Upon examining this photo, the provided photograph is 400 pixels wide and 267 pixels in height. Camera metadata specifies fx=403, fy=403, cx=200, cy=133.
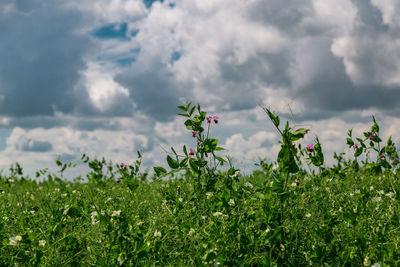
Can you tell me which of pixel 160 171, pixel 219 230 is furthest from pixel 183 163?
pixel 219 230

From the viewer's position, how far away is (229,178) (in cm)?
401

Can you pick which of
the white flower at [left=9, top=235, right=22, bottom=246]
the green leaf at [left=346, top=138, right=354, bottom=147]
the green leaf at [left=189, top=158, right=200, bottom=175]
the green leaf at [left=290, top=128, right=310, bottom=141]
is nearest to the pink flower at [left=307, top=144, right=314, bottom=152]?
the green leaf at [left=346, top=138, right=354, bottom=147]

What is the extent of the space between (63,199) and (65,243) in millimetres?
2507

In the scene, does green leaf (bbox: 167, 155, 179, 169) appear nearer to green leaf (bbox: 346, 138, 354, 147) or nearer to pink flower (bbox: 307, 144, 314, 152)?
pink flower (bbox: 307, 144, 314, 152)

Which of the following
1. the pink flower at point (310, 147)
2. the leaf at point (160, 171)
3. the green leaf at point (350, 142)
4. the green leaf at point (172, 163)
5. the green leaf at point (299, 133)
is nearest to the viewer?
the green leaf at point (299, 133)

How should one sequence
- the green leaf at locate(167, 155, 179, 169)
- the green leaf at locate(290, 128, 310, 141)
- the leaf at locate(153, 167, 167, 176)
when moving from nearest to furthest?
the green leaf at locate(290, 128, 310, 141) → the green leaf at locate(167, 155, 179, 169) → the leaf at locate(153, 167, 167, 176)

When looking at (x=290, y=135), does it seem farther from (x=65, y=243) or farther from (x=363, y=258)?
(x=65, y=243)

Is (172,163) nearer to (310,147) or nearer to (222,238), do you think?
(222,238)

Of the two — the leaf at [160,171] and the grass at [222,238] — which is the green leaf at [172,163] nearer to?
the leaf at [160,171]

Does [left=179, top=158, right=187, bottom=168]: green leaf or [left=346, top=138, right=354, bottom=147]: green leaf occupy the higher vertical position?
[left=346, top=138, right=354, bottom=147]: green leaf

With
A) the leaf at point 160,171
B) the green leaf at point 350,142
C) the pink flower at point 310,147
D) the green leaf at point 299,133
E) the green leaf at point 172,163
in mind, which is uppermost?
the green leaf at point 350,142

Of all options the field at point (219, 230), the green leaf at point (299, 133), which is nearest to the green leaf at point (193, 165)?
the field at point (219, 230)

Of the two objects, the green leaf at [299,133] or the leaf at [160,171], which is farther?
the leaf at [160,171]

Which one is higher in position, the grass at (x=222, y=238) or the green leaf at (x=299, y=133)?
the green leaf at (x=299, y=133)
